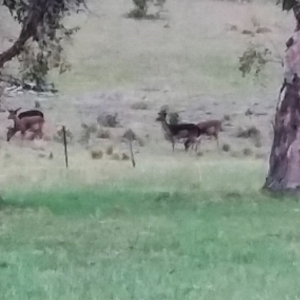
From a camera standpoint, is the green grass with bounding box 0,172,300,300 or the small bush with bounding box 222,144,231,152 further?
the small bush with bounding box 222,144,231,152

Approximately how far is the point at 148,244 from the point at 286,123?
74 cm

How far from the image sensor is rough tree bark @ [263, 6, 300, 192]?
2848 millimetres

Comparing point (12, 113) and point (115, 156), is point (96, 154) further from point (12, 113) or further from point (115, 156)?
point (12, 113)

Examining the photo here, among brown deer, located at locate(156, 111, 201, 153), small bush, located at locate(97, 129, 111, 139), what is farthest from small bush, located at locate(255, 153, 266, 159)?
small bush, located at locate(97, 129, 111, 139)

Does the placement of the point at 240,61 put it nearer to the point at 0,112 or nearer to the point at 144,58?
the point at 144,58

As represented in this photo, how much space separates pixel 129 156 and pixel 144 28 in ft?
1.64

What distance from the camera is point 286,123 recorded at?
2867 millimetres

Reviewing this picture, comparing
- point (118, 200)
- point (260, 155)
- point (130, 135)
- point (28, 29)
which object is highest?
point (28, 29)

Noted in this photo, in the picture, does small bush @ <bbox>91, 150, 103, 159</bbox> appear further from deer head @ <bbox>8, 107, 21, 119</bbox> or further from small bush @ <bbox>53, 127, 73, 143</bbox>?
deer head @ <bbox>8, 107, 21, 119</bbox>

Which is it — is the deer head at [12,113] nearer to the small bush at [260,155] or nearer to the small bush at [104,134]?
the small bush at [104,134]

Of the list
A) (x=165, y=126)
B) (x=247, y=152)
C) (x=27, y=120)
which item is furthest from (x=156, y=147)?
(x=27, y=120)

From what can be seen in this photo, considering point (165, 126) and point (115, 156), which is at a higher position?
point (165, 126)

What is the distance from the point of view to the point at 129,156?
9.18 ft

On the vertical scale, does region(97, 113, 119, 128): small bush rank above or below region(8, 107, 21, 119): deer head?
below
